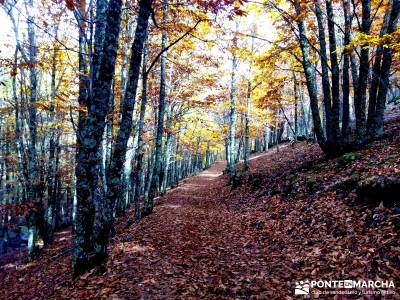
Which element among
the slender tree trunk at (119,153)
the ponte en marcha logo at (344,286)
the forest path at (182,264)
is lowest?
the forest path at (182,264)

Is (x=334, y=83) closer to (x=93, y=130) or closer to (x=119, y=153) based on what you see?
(x=119, y=153)

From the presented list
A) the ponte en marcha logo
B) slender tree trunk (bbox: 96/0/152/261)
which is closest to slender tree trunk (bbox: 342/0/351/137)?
the ponte en marcha logo

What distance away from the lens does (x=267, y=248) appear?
7.20 metres

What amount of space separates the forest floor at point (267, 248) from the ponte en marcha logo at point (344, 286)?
0.12 metres

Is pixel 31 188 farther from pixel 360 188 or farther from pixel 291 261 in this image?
pixel 360 188

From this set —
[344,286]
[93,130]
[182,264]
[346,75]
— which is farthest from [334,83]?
[93,130]

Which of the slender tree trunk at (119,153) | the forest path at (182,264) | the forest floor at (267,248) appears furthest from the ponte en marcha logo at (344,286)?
the slender tree trunk at (119,153)

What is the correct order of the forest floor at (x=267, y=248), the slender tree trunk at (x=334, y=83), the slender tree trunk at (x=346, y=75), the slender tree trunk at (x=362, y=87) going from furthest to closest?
1. the slender tree trunk at (x=334, y=83)
2. the slender tree trunk at (x=346, y=75)
3. the slender tree trunk at (x=362, y=87)
4. the forest floor at (x=267, y=248)

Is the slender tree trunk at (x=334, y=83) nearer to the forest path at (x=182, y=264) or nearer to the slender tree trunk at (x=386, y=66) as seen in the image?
the slender tree trunk at (x=386, y=66)

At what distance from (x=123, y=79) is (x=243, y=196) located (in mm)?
8074

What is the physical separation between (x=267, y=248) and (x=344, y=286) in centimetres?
277

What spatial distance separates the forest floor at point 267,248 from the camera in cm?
501

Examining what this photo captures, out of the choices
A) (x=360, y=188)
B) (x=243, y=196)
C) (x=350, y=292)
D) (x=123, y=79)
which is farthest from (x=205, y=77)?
(x=350, y=292)

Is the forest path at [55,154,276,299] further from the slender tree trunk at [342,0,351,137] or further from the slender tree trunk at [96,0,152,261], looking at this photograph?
the slender tree trunk at [342,0,351,137]
